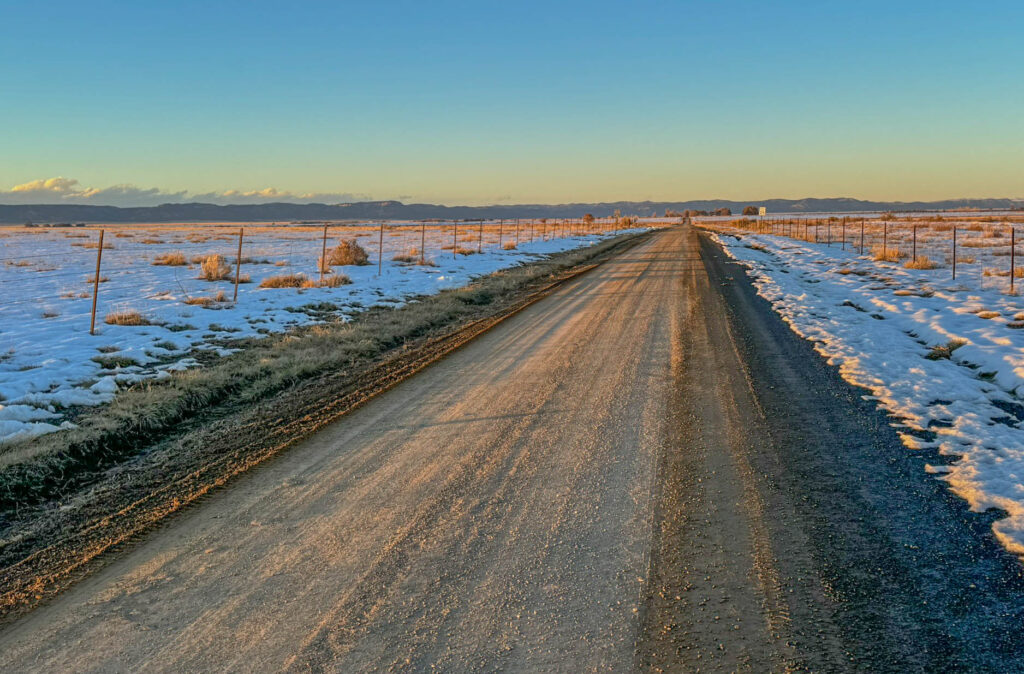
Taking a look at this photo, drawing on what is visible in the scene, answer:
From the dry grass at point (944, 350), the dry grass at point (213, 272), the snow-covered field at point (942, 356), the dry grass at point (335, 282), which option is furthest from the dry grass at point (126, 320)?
the dry grass at point (944, 350)

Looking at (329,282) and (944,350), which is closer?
(944,350)

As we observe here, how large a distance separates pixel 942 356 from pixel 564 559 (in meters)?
8.28

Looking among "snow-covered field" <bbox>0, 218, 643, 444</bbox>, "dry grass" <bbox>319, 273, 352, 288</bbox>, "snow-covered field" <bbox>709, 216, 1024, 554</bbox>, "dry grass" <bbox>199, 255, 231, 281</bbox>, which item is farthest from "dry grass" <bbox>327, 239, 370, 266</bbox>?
"snow-covered field" <bbox>709, 216, 1024, 554</bbox>

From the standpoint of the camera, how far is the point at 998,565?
350 centimetres

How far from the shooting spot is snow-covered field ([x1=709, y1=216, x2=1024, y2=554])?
4.86 metres

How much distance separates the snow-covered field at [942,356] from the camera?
4.86 metres

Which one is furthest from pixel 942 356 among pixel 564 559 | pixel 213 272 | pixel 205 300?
pixel 213 272

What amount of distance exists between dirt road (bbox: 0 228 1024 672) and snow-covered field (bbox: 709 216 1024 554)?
14.5 inches

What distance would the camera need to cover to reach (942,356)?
9.20 meters

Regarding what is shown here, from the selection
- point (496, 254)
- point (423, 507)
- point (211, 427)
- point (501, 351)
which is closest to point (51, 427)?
point (211, 427)

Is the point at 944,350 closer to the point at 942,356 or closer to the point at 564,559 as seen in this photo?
the point at 942,356

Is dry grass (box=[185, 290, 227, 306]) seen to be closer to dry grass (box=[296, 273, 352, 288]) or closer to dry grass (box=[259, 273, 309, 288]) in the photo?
dry grass (box=[259, 273, 309, 288])

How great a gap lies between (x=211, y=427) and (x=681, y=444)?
4.52m

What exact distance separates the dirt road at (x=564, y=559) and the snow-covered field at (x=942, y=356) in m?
0.37
